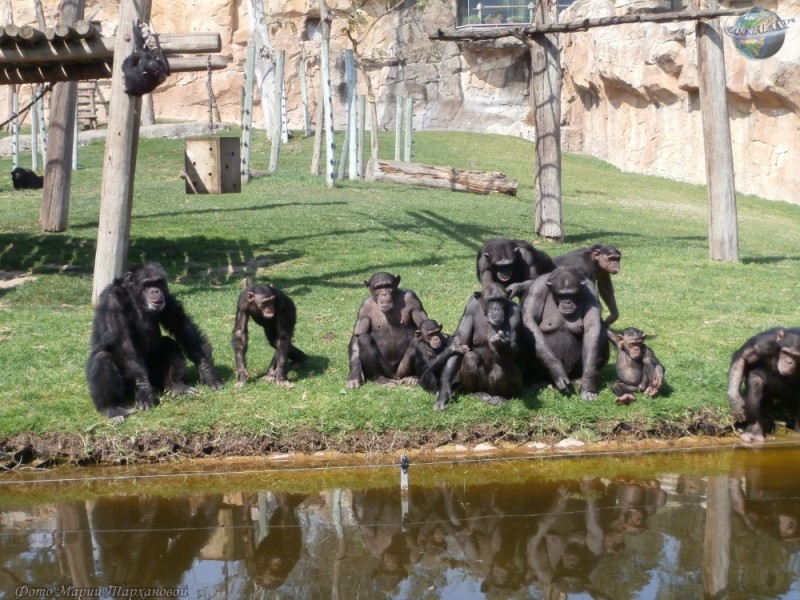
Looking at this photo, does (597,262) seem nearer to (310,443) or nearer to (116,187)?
(310,443)

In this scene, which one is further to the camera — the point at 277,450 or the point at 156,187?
the point at 156,187

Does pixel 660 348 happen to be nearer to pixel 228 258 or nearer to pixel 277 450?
pixel 277 450

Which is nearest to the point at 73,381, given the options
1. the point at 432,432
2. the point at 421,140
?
the point at 432,432

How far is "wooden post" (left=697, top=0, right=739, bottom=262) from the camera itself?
15.6 m

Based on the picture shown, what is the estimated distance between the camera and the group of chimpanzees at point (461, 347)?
8578mm

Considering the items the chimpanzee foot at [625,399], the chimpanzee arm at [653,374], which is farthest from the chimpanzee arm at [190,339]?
the chimpanzee arm at [653,374]

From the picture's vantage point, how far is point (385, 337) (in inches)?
369

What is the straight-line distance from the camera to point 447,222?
18906 mm

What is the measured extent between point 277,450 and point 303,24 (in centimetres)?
3782

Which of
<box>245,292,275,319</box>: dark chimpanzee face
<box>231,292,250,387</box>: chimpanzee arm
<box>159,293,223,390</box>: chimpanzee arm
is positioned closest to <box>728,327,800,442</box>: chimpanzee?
<box>245,292,275,319</box>: dark chimpanzee face

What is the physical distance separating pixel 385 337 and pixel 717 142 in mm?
8653

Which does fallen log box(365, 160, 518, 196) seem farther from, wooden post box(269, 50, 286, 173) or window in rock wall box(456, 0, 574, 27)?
window in rock wall box(456, 0, 574, 27)

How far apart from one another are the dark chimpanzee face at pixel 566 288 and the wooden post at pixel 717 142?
25.3ft

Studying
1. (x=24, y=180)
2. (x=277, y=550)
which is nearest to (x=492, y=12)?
(x=24, y=180)
